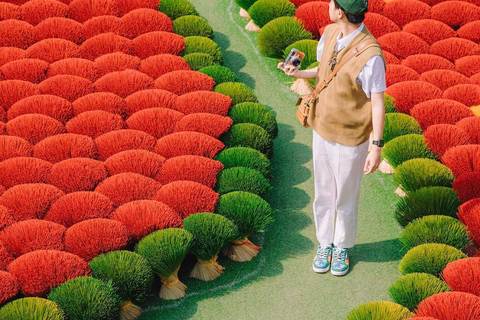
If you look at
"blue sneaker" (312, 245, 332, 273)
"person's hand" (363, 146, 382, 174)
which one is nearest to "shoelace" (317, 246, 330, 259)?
"blue sneaker" (312, 245, 332, 273)

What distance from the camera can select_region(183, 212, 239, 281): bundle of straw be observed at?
13.8 ft

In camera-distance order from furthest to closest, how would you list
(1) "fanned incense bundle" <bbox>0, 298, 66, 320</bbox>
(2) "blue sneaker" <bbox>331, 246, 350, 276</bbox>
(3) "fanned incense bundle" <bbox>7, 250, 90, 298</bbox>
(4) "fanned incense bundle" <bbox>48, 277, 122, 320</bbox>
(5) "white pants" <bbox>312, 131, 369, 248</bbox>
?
1. (2) "blue sneaker" <bbox>331, 246, 350, 276</bbox>
2. (5) "white pants" <bbox>312, 131, 369, 248</bbox>
3. (3) "fanned incense bundle" <bbox>7, 250, 90, 298</bbox>
4. (4) "fanned incense bundle" <bbox>48, 277, 122, 320</bbox>
5. (1) "fanned incense bundle" <bbox>0, 298, 66, 320</bbox>

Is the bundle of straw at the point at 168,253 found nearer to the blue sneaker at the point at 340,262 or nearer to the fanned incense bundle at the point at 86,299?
the fanned incense bundle at the point at 86,299

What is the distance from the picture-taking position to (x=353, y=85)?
12.3 ft

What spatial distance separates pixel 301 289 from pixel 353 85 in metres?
1.24

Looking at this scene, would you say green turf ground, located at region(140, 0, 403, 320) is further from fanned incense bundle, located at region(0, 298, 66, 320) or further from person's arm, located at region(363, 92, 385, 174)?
person's arm, located at region(363, 92, 385, 174)

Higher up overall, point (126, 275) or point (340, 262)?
point (126, 275)

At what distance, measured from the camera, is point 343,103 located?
3.85 m

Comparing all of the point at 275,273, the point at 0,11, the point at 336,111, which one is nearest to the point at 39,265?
the point at 275,273

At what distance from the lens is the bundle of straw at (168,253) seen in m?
4.04

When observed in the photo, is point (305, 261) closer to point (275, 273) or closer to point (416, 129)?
point (275, 273)

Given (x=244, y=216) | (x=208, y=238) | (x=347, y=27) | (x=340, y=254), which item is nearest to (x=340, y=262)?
(x=340, y=254)

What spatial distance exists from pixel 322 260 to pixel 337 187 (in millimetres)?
511

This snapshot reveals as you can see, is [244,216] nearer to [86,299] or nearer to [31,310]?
[86,299]
